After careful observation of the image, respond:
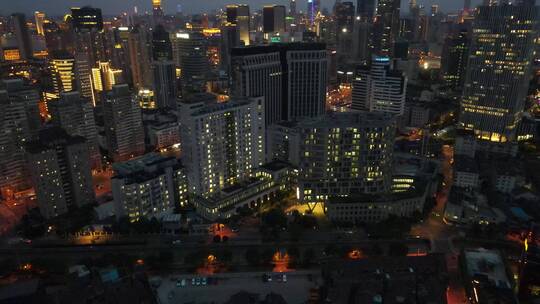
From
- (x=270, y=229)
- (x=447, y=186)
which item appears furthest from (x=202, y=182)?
(x=447, y=186)

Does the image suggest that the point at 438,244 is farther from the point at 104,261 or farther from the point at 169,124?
the point at 169,124

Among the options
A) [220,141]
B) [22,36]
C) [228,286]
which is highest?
[22,36]

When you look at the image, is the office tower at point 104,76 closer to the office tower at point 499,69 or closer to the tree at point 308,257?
the office tower at point 499,69

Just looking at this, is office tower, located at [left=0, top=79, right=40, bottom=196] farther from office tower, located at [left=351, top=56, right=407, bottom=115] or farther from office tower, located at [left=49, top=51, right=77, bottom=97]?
office tower, located at [left=351, top=56, right=407, bottom=115]

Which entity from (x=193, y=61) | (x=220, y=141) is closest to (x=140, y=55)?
(x=193, y=61)

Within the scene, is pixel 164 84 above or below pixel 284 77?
below

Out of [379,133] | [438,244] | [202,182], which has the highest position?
[379,133]

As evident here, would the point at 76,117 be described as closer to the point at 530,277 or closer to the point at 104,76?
the point at 104,76

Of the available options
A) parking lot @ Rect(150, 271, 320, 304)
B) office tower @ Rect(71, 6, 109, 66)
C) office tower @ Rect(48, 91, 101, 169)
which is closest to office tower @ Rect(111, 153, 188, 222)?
parking lot @ Rect(150, 271, 320, 304)
